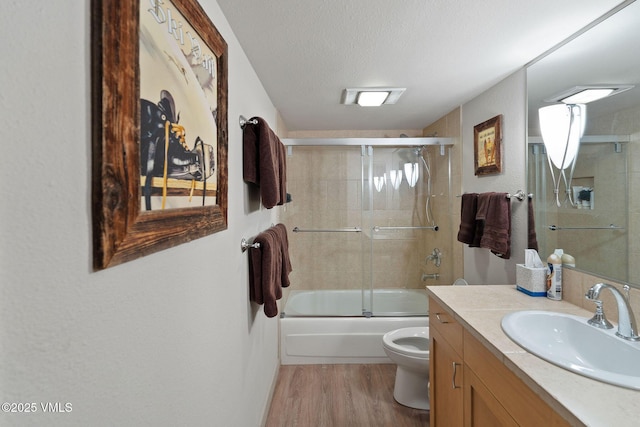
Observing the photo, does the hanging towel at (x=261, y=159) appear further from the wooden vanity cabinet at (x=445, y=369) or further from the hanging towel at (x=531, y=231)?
the hanging towel at (x=531, y=231)

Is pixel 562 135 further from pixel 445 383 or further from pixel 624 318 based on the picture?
pixel 445 383

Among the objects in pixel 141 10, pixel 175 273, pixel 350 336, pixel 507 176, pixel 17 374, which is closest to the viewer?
pixel 17 374

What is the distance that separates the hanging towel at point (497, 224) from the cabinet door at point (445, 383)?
0.66 m

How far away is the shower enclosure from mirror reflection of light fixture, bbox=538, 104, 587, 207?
1329mm

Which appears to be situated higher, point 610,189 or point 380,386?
point 610,189

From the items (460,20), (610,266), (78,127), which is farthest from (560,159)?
(78,127)

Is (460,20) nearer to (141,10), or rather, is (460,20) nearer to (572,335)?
(141,10)

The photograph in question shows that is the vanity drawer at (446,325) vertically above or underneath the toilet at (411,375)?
above

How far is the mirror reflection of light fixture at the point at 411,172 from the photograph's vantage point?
10.3ft

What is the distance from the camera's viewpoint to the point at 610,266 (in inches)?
51.0

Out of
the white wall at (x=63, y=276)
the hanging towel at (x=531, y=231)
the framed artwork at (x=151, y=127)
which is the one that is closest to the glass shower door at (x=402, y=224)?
the hanging towel at (x=531, y=231)

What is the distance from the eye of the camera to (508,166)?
1.98m

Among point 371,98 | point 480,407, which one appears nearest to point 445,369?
point 480,407

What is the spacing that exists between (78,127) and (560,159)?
6.25ft
